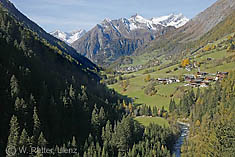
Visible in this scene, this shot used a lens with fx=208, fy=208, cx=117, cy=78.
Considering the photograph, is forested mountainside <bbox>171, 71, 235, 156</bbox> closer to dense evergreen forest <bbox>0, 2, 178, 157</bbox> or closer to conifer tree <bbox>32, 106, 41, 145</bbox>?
dense evergreen forest <bbox>0, 2, 178, 157</bbox>

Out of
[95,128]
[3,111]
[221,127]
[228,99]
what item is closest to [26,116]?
[3,111]

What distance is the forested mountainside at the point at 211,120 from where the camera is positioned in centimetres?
7810

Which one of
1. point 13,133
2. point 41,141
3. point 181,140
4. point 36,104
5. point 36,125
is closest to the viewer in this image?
point 13,133

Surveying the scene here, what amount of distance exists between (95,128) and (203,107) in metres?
84.9

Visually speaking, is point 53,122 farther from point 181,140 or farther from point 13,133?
point 181,140

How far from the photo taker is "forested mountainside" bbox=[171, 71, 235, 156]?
78.1 m

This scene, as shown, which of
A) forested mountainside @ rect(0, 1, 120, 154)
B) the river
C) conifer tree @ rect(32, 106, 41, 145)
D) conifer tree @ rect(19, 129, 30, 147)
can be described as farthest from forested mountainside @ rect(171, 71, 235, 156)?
conifer tree @ rect(19, 129, 30, 147)

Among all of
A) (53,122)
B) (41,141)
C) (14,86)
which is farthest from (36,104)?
(41,141)

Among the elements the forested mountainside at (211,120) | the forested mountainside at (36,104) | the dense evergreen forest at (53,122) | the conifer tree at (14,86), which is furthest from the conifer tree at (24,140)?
the forested mountainside at (211,120)

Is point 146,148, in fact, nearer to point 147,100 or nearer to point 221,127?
point 221,127

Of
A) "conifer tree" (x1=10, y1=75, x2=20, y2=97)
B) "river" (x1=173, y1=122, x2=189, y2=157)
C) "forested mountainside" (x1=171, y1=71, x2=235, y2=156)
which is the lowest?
"river" (x1=173, y1=122, x2=189, y2=157)

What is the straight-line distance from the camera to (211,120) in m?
120

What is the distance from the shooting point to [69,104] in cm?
9100

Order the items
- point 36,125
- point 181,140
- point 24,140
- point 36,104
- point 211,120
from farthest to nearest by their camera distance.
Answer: point 211,120
point 181,140
point 36,104
point 36,125
point 24,140
